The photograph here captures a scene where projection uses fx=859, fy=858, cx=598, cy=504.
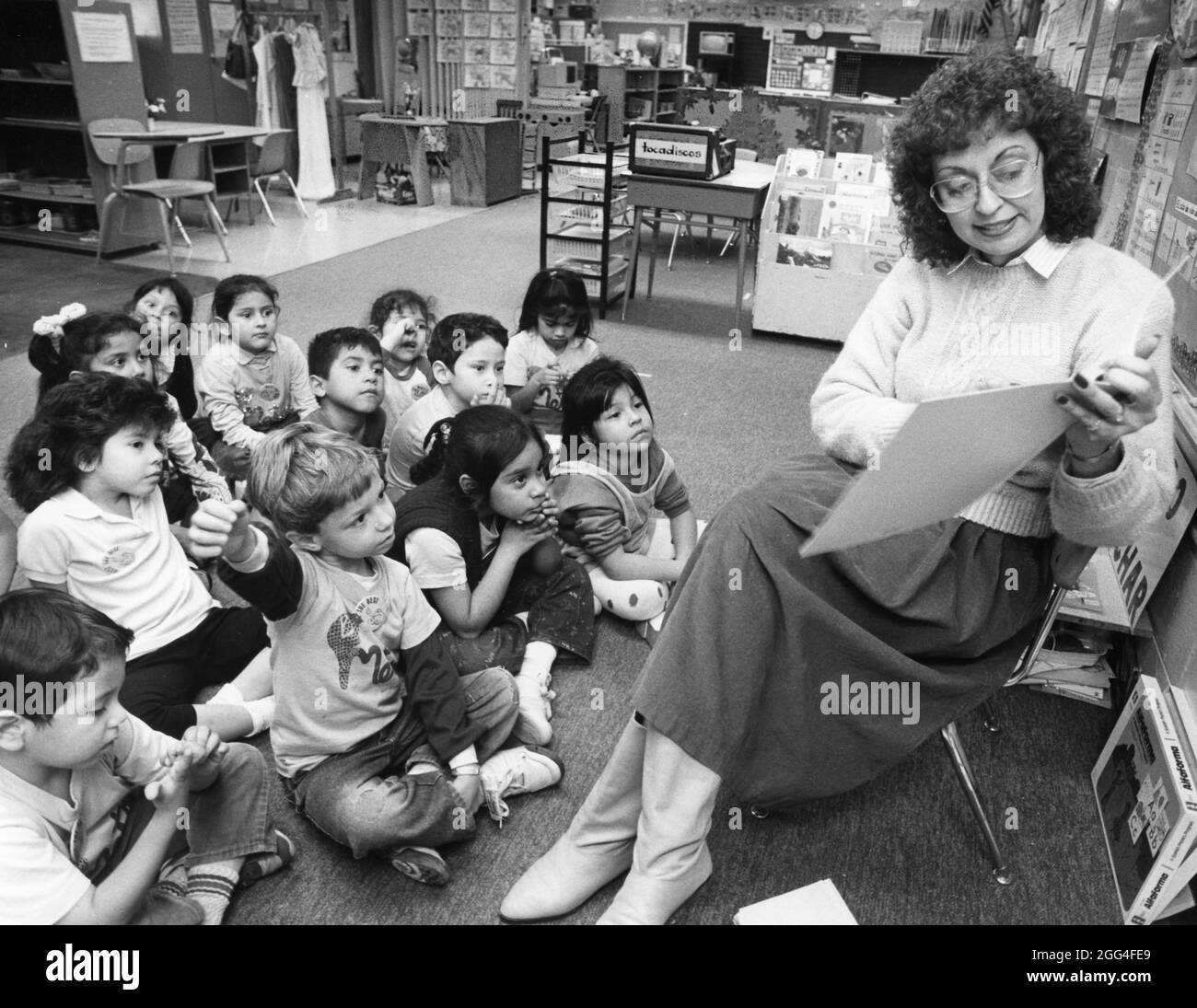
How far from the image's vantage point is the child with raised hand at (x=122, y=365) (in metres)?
2.11

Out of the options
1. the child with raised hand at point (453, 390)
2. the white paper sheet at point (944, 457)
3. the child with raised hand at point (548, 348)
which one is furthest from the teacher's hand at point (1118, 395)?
the child with raised hand at point (548, 348)

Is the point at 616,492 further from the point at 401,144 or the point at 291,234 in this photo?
the point at 401,144

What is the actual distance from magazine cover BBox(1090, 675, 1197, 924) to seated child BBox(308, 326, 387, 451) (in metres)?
1.92

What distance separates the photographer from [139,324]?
227cm

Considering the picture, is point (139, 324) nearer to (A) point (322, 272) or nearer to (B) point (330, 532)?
(B) point (330, 532)

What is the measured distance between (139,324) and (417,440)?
78cm

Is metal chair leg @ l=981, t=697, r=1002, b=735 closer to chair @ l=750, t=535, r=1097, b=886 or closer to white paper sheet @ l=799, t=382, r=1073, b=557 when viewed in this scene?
chair @ l=750, t=535, r=1097, b=886

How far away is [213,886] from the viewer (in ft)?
4.31

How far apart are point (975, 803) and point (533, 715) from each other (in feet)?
2.65

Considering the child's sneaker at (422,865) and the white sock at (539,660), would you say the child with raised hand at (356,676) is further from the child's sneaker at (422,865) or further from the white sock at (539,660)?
the white sock at (539,660)

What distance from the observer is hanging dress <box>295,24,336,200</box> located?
7641 millimetres

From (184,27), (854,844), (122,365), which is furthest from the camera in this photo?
(184,27)

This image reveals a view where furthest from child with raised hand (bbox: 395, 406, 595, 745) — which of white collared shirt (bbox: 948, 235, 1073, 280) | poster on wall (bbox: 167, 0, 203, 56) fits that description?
poster on wall (bbox: 167, 0, 203, 56)

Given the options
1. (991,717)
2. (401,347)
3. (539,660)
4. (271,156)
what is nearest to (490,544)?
(539,660)
